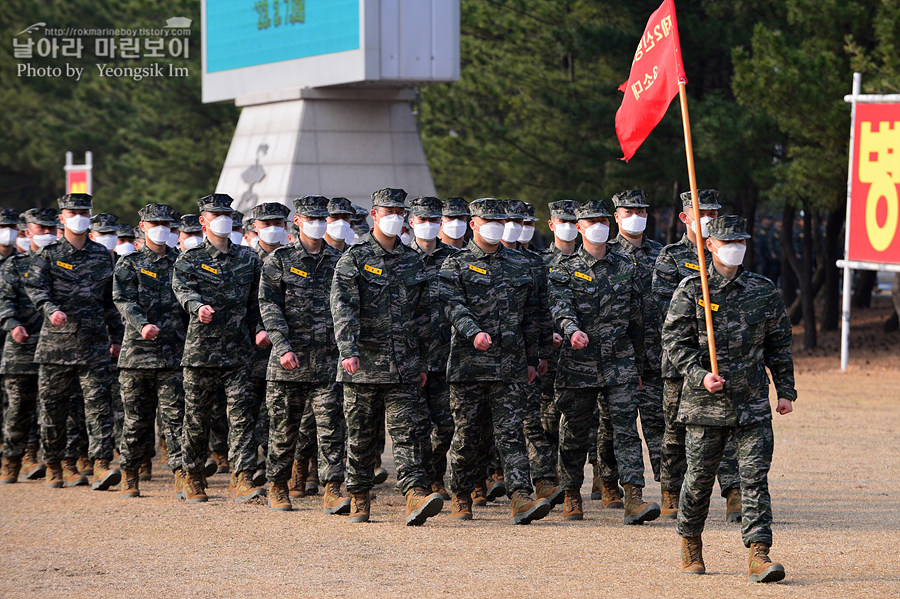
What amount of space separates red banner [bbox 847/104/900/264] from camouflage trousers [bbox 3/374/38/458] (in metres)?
12.4

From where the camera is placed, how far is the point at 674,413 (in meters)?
9.27

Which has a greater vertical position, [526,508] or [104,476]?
[526,508]

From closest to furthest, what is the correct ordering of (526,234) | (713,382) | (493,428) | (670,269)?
(713,382) → (493,428) → (670,269) → (526,234)

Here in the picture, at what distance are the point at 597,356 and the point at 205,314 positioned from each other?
2.90 m

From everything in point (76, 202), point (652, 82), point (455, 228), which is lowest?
point (455, 228)

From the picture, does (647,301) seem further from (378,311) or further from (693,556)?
(693,556)

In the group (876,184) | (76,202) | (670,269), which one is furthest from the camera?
(876,184)

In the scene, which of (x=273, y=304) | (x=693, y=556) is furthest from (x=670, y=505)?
(x=273, y=304)

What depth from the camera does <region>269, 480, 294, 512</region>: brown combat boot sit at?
32.5ft

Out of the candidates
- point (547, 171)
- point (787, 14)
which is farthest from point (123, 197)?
point (787, 14)

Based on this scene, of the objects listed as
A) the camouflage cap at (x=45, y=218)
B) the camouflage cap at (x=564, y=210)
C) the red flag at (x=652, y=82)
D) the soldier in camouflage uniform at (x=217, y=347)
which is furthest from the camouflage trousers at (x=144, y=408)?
the red flag at (x=652, y=82)

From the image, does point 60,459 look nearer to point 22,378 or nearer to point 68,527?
point 22,378

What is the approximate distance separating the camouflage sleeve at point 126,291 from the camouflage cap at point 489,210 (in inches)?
114

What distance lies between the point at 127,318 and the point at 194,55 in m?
26.1
